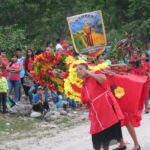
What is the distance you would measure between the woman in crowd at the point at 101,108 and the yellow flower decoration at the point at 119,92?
0.29 m

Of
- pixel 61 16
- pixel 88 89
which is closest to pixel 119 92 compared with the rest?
pixel 88 89

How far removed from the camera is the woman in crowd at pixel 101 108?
698 centimetres

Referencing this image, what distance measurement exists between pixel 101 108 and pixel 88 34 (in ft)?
18.3

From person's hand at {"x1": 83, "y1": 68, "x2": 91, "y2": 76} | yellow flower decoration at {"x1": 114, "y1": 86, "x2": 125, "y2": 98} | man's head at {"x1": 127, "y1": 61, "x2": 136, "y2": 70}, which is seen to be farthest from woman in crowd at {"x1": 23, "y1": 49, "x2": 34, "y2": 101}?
person's hand at {"x1": 83, "y1": 68, "x2": 91, "y2": 76}

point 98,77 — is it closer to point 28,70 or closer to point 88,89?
point 88,89

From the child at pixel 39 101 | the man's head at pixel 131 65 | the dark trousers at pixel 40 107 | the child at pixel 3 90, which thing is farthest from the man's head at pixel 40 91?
the man's head at pixel 131 65

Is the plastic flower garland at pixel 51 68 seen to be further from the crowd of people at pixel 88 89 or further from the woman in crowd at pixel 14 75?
the woman in crowd at pixel 14 75

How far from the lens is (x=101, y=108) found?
7020 mm

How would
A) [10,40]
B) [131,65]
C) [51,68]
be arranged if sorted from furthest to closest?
1. [10,40]
2. [131,65]
3. [51,68]

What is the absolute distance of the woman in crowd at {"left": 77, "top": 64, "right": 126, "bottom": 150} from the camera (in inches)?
275

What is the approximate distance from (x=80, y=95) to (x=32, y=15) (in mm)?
14627

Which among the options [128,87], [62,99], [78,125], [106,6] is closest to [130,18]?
[106,6]

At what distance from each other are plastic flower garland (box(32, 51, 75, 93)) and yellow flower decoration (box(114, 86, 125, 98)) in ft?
4.98

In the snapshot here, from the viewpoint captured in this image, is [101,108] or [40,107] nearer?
[101,108]
